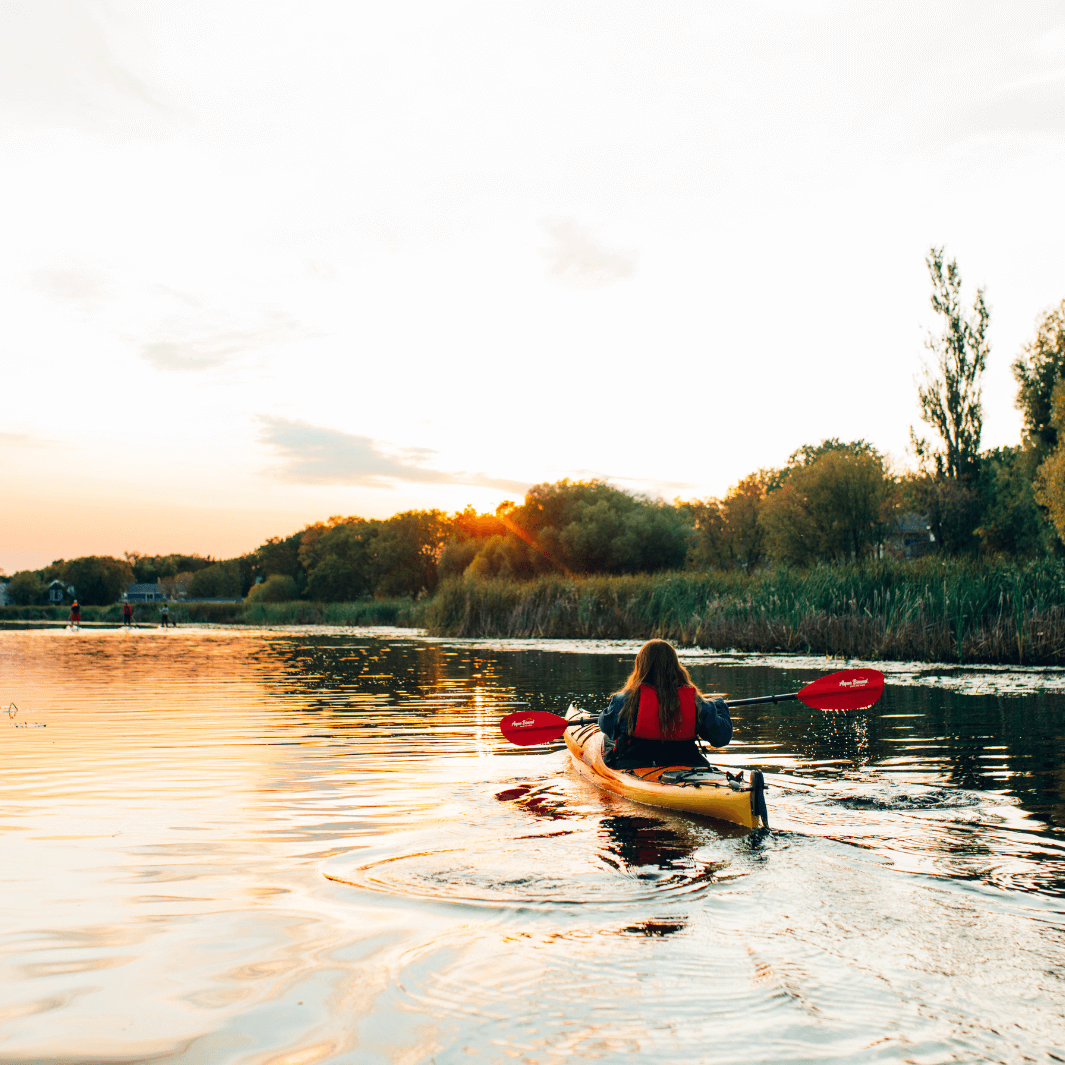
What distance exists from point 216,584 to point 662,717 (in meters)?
105

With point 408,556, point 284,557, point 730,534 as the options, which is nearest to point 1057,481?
point 730,534

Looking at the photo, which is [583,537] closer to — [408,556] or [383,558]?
[408,556]

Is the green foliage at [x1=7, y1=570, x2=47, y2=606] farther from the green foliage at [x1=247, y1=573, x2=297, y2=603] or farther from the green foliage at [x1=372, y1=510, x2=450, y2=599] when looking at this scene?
the green foliage at [x1=372, y1=510, x2=450, y2=599]

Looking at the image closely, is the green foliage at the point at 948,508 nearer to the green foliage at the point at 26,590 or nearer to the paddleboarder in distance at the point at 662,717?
the paddleboarder in distance at the point at 662,717

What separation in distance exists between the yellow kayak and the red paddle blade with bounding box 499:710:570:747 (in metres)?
1.03

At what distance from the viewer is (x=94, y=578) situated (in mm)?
104875

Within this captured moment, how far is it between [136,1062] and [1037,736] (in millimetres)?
8833

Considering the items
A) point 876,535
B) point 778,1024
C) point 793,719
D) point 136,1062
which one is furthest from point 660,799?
point 876,535

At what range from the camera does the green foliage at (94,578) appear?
104 metres

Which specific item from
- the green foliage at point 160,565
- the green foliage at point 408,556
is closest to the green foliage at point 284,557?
the green foliage at point 408,556

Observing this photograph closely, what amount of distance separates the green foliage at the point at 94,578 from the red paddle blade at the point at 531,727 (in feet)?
354

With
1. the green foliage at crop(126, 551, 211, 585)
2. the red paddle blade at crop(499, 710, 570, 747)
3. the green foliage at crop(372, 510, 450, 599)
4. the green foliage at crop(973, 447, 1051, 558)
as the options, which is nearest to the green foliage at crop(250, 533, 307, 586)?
the green foliage at crop(372, 510, 450, 599)

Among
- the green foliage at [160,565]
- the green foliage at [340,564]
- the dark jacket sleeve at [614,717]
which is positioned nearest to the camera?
the dark jacket sleeve at [614,717]

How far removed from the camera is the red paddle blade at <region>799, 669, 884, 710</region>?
835 centimetres
